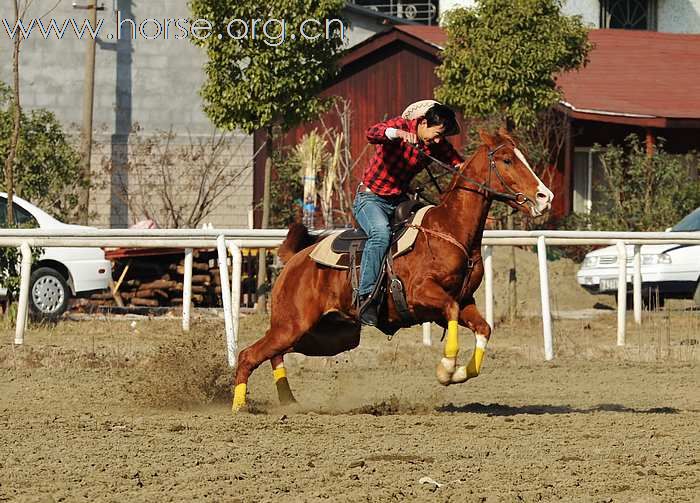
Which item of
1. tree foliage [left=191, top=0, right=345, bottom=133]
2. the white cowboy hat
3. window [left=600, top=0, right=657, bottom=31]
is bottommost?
the white cowboy hat

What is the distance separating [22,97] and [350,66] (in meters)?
7.86

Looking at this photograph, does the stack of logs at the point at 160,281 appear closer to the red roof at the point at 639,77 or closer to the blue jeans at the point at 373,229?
the blue jeans at the point at 373,229

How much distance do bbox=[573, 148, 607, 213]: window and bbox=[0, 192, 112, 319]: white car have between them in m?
14.7

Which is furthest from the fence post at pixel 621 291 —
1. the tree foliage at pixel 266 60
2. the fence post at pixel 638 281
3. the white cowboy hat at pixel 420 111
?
the tree foliage at pixel 266 60

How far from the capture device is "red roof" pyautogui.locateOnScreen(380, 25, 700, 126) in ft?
89.6

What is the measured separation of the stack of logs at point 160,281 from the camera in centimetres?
1933

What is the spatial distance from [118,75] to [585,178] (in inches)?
449

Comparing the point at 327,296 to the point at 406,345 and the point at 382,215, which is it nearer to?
the point at 382,215

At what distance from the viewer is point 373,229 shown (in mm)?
9375

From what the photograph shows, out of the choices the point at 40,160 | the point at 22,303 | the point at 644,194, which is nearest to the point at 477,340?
the point at 22,303

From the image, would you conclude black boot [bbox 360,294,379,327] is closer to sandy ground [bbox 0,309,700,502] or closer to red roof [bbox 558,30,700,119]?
sandy ground [bbox 0,309,700,502]

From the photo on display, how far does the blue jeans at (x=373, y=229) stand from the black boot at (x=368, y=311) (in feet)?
0.19

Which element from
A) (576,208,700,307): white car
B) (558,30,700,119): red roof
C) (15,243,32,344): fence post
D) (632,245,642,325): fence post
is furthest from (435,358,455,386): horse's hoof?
(558,30,700,119): red roof

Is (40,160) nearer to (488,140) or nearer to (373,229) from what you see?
(373,229)
